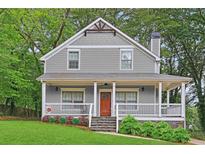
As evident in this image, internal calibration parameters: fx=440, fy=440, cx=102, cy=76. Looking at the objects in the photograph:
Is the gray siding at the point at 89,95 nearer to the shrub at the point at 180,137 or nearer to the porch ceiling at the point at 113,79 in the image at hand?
the porch ceiling at the point at 113,79

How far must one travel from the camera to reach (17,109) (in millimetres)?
29984

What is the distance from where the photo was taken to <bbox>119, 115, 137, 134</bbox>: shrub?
1988 centimetres

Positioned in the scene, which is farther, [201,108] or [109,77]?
[201,108]

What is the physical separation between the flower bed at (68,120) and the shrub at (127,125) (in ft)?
6.42

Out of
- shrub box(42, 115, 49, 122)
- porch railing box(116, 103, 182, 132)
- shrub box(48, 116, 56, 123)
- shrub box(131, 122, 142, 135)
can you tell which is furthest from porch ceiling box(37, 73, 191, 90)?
shrub box(131, 122, 142, 135)

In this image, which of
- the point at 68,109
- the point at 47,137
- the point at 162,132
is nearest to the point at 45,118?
the point at 68,109

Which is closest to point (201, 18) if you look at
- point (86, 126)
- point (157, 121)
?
point (157, 121)

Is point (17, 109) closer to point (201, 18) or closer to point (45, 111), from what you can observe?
point (45, 111)

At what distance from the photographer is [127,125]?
20125 mm

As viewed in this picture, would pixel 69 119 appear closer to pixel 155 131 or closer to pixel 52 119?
pixel 52 119

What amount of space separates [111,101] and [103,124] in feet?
10.3

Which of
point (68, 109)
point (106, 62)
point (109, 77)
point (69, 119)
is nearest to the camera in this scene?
point (69, 119)

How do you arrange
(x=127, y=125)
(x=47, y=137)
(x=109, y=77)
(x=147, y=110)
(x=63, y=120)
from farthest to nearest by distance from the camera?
(x=147, y=110), (x=109, y=77), (x=63, y=120), (x=127, y=125), (x=47, y=137)

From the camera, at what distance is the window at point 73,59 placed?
24484 mm
